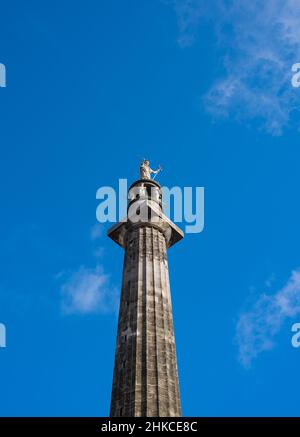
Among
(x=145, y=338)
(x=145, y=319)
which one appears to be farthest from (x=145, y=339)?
(x=145, y=319)

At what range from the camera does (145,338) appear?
76.3 ft

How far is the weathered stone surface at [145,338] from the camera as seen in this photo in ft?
68.5

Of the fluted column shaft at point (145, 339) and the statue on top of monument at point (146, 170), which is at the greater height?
the statue on top of monument at point (146, 170)

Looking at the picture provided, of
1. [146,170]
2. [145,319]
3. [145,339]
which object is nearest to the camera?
[145,339]

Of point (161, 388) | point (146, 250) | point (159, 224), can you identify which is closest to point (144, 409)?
point (161, 388)

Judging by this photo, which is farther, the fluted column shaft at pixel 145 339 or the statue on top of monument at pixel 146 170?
the statue on top of monument at pixel 146 170

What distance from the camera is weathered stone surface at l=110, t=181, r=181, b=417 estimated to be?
20.9 metres

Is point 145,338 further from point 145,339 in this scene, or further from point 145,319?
point 145,319

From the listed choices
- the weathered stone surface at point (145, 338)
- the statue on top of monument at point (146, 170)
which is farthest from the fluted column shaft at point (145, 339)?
the statue on top of monument at point (146, 170)

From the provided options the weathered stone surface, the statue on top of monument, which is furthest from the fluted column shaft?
the statue on top of monument

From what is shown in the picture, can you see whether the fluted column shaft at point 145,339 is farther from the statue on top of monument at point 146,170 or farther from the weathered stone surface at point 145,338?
the statue on top of monument at point 146,170
